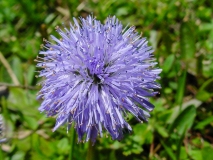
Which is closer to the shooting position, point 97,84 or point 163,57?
point 97,84

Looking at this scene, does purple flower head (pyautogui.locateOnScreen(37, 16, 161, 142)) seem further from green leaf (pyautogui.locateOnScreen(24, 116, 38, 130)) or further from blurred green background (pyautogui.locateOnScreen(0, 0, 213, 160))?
green leaf (pyautogui.locateOnScreen(24, 116, 38, 130))

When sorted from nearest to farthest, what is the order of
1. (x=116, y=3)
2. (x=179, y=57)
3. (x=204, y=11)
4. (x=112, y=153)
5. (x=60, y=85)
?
(x=60, y=85) → (x=112, y=153) → (x=179, y=57) → (x=204, y=11) → (x=116, y=3)

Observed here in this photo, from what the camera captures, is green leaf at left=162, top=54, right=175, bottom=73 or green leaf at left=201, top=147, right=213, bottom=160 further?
green leaf at left=162, top=54, right=175, bottom=73

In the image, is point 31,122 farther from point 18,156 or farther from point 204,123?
point 204,123

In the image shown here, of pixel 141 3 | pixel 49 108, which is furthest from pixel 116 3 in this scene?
pixel 49 108

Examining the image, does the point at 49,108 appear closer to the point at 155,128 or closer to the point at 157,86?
the point at 157,86

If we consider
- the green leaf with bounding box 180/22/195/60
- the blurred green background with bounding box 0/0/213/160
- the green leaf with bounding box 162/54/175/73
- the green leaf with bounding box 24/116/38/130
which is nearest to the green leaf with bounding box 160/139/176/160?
the blurred green background with bounding box 0/0/213/160

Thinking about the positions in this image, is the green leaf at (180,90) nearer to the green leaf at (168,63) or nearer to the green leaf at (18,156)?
the green leaf at (168,63)

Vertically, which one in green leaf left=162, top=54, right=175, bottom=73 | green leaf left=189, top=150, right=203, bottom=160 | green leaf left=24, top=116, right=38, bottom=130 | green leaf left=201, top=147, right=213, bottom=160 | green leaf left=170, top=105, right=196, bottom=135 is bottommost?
green leaf left=189, top=150, right=203, bottom=160
